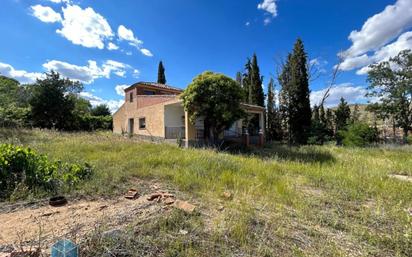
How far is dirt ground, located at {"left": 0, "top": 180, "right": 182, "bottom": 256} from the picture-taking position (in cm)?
296

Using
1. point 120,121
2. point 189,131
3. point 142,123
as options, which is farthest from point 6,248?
point 120,121

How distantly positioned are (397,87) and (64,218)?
96.3 ft

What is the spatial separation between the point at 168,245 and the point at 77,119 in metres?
29.1

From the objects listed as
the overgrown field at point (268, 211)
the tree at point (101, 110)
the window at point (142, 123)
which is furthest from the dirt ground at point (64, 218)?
the tree at point (101, 110)

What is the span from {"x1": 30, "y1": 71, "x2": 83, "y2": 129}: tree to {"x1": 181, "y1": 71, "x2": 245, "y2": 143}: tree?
16.9 m

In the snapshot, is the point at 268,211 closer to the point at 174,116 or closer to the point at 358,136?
the point at 174,116

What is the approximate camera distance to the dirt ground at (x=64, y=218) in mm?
2957

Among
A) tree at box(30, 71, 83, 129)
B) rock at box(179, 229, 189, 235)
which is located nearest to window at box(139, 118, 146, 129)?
tree at box(30, 71, 83, 129)

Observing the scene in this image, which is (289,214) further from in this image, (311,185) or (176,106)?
(176,106)

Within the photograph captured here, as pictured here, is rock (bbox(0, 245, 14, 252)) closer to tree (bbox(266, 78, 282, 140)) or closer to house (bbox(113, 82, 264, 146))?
house (bbox(113, 82, 264, 146))

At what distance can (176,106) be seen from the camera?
58.6ft

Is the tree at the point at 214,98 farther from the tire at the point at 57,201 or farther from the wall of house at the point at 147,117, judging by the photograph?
the tire at the point at 57,201

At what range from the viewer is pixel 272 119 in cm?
2542

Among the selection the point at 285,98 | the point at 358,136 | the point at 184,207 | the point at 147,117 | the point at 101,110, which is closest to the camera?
the point at 184,207
